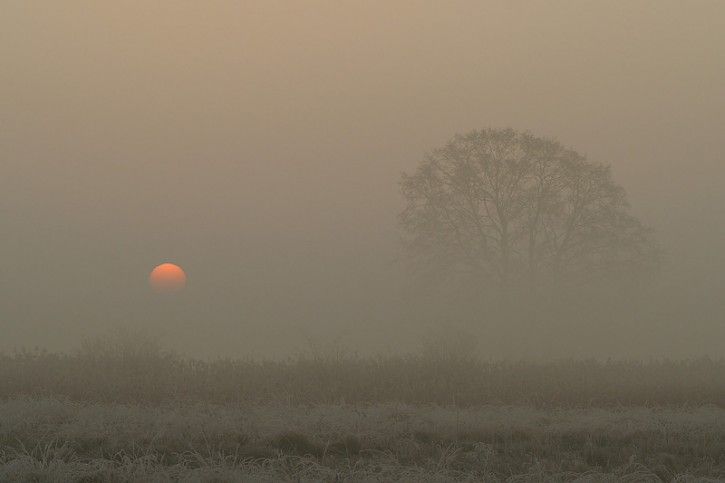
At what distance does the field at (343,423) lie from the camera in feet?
24.2

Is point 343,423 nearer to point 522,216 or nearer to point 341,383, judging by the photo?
point 341,383

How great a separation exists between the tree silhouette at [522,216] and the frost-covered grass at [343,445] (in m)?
23.3

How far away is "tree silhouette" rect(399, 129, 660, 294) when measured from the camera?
33.4m

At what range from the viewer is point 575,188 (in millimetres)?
33438

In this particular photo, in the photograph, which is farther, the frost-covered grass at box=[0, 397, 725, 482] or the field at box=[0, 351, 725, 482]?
the field at box=[0, 351, 725, 482]

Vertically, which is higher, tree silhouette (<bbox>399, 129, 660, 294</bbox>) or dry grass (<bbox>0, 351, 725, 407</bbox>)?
tree silhouette (<bbox>399, 129, 660, 294</bbox>)

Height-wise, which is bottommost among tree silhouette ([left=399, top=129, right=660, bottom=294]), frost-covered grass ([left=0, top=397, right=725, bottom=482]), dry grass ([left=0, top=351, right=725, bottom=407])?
frost-covered grass ([left=0, top=397, right=725, bottom=482])

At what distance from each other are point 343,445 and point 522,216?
26468 millimetres

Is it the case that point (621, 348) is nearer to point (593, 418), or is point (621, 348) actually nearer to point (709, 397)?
point (709, 397)

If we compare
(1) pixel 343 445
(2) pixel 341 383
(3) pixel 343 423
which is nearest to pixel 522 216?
(2) pixel 341 383

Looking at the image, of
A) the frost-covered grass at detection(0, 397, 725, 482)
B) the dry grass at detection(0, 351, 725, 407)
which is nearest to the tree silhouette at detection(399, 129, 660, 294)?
the dry grass at detection(0, 351, 725, 407)

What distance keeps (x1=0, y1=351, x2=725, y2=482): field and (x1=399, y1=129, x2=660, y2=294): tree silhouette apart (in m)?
18.5

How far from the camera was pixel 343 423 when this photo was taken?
9305 mm

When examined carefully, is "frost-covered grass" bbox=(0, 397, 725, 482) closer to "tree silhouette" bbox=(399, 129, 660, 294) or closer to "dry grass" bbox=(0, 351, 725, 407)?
"dry grass" bbox=(0, 351, 725, 407)
